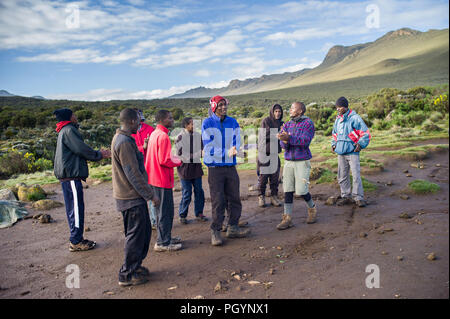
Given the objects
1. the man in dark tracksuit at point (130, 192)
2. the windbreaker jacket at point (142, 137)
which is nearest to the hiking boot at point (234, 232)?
the man in dark tracksuit at point (130, 192)

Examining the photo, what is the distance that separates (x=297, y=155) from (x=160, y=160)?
2391 mm

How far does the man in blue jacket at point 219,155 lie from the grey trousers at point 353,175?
268 cm

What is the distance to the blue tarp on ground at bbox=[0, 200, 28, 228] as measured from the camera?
294 inches

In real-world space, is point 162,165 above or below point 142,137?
below

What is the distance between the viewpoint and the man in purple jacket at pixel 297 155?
583 centimetres

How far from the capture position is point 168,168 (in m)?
5.07

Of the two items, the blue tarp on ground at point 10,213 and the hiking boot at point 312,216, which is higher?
the hiking boot at point 312,216

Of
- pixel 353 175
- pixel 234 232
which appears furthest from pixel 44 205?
pixel 353 175

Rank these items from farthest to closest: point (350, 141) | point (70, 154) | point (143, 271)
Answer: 1. point (350, 141)
2. point (70, 154)
3. point (143, 271)

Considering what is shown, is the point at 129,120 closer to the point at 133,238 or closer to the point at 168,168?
the point at 168,168

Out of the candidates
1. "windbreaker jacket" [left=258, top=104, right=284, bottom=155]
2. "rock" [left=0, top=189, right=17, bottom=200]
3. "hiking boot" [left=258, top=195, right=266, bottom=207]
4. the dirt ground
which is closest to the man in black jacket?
the dirt ground

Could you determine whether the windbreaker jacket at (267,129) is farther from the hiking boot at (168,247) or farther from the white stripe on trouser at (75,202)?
the white stripe on trouser at (75,202)
